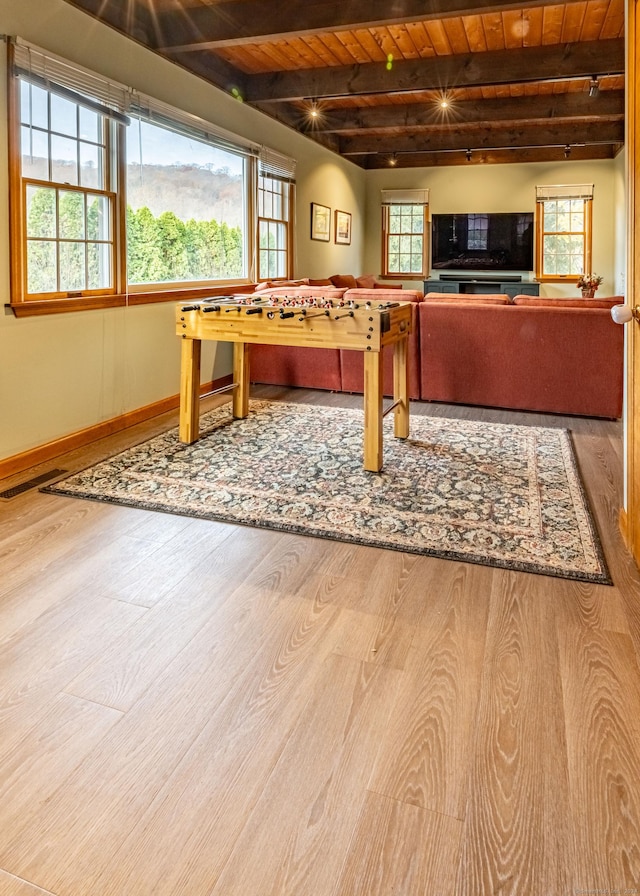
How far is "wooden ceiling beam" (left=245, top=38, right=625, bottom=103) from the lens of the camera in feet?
16.3

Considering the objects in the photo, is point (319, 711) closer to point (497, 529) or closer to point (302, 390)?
point (497, 529)

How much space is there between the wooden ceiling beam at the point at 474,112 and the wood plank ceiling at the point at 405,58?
0.04ft

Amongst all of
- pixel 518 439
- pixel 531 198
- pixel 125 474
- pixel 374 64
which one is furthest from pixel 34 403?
pixel 531 198

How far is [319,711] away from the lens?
1580 millimetres

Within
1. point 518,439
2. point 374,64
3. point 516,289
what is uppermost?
point 374,64

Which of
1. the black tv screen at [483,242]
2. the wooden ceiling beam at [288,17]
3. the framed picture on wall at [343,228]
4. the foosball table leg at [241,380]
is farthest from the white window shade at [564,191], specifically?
the foosball table leg at [241,380]

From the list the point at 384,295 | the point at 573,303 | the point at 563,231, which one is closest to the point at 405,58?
the point at 384,295

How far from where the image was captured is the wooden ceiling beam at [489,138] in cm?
785

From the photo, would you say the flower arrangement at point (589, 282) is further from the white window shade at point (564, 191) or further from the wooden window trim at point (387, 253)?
the wooden window trim at point (387, 253)

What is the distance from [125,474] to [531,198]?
27.1ft

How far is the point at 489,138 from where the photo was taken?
823 centimetres

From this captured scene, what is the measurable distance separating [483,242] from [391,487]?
7545 millimetres

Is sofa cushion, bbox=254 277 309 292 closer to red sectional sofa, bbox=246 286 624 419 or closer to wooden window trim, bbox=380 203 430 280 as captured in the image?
red sectional sofa, bbox=246 286 624 419

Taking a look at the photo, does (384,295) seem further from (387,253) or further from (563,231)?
(563,231)
